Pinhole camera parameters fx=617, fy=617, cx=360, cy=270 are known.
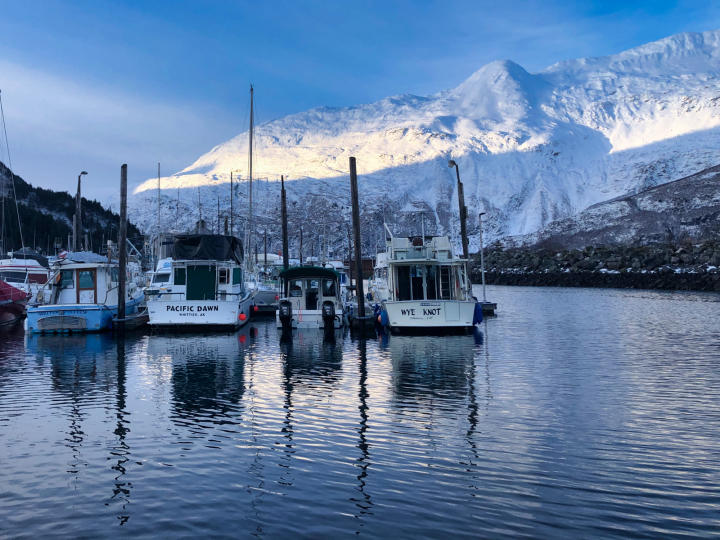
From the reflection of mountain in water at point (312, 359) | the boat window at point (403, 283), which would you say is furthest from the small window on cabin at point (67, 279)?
the boat window at point (403, 283)

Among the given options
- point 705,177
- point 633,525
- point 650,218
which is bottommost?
point 633,525

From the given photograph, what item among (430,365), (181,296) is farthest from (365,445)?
(181,296)

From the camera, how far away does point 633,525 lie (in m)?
7.10

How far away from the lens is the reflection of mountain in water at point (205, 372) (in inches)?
559

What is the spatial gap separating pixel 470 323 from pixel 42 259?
40402 mm

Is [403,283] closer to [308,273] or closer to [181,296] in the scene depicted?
[308,273]

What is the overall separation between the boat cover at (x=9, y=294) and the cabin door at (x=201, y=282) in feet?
37.8

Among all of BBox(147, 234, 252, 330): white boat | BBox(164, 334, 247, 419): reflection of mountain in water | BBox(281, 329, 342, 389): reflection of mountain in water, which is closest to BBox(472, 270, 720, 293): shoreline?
BBox(281, 329, 342, 389): reflection of mountain in water

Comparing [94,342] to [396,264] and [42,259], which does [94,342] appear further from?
[42,259]

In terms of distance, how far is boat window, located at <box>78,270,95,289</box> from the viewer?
33.2 metres

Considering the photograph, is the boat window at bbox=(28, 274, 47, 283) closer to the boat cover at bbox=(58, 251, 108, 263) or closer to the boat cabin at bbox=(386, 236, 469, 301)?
the boat cover at bbox=(58, 251, 108, 263)

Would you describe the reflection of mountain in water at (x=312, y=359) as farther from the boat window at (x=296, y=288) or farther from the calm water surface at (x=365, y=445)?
the boat window at (x=296, y=288)

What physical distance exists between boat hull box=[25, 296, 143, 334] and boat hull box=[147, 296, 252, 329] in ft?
9.57

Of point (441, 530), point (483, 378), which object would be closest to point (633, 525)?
point (441, 530)
